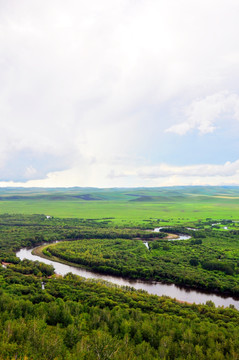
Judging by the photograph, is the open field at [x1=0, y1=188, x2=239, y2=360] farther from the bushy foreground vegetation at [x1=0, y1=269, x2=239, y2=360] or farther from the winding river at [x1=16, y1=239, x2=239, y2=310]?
the winding river at [x1=16, y1=239, x2=239, y2=310]

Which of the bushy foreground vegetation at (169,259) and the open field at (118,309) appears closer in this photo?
the open field at (118,309)

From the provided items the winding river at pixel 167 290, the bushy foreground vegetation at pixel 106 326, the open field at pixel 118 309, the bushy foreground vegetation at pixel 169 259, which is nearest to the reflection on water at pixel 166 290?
the winding river at pixel 167 290

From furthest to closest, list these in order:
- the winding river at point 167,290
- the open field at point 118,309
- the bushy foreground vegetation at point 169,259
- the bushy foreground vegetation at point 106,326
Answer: the bushy foreground vegetation at point 169,259
the winding river at point 167,290
the open field at point 118,309
the bushy foreground vegetation at point 106,326

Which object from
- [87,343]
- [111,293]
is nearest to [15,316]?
[87,343]

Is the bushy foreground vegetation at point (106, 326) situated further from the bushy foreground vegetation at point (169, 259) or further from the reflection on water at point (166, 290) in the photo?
the bushy foreground vegetation at point (169, 259)

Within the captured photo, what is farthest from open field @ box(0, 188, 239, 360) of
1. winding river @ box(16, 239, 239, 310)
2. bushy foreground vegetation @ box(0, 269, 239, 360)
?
winding river @ box(16, 239, 239, 310)

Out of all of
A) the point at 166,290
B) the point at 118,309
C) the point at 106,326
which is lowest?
the point at 166,290

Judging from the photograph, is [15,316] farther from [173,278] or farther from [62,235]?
[62,235]

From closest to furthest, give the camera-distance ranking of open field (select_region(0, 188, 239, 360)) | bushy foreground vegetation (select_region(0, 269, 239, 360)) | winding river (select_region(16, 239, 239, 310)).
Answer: bushy foreground vegetation (select_region(0, 269, 239, 360))
open field (select_region(0, 188, 239, 360))
winding river (select_region(16, 239, 239, 310))

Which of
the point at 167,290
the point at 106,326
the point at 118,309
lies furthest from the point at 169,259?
the point at 106,326

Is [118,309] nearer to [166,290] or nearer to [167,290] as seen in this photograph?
[166,290]

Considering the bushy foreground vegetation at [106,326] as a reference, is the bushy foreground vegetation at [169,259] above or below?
below
